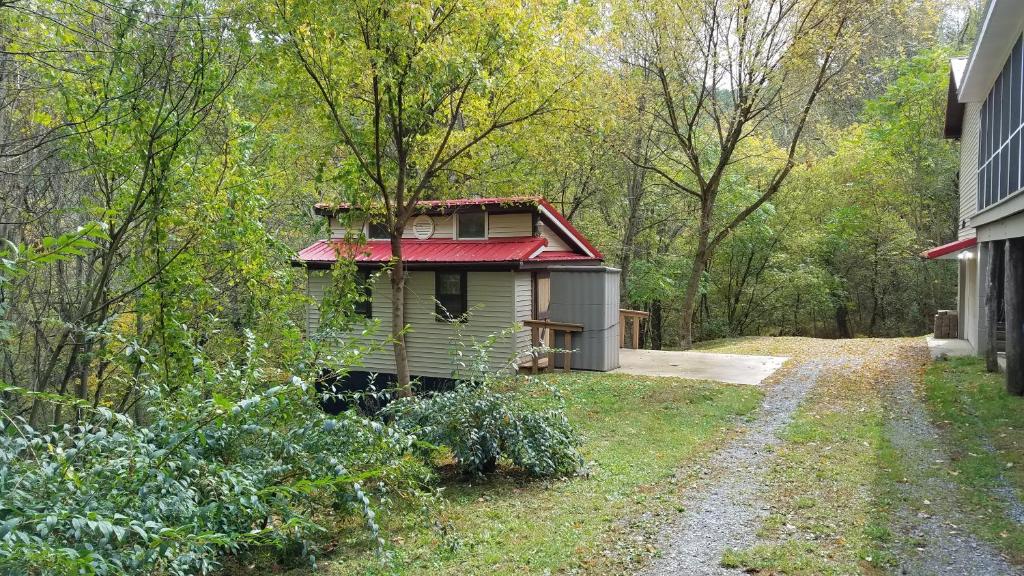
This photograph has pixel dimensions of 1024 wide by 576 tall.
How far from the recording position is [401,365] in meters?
10.0

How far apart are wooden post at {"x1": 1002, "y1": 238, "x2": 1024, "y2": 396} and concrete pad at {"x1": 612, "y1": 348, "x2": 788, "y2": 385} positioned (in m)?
3.84

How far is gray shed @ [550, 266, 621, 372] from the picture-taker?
14023 millimetres

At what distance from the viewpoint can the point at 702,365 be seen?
14.9 m

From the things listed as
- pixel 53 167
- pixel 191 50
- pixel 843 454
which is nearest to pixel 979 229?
pixel 843 454

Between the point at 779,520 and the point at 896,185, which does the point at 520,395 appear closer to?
the point at 779,520

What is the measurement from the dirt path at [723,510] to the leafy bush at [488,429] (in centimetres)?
139

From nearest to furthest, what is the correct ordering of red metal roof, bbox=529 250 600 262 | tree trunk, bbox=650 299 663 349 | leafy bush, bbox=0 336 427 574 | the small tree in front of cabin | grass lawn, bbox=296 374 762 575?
leafy bush, bbox=0 336 427 574 < grass lawn, bbox=296 374 762 575 < the small tree in front of cabin < red metal roof, bbox=529 250 600 262 < tree trunk, bbox=650 299 663 349

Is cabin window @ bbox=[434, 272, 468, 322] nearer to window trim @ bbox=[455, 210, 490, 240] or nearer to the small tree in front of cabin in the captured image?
window trim @ bbox=[455, 210, 490, 240]

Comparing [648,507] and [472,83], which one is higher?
[472,83]

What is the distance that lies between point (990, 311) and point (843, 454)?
6.86 metres

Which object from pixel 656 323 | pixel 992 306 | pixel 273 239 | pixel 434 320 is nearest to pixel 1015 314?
pixel 992 306

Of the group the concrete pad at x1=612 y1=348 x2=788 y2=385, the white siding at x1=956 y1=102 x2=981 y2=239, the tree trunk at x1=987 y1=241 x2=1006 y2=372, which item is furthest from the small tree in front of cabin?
the white siding at x1=956 y1=102 x2=981 y2=239

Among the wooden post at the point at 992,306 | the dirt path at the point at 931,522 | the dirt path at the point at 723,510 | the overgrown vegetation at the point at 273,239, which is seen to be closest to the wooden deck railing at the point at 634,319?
the overgrown vegetation at the point at 273,239

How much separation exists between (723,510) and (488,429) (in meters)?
2.28
